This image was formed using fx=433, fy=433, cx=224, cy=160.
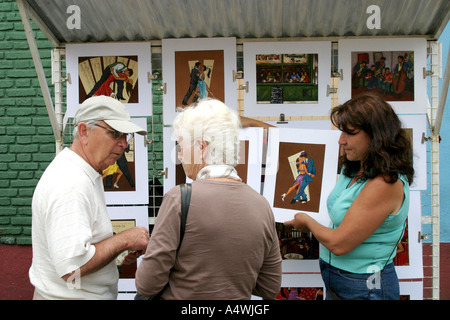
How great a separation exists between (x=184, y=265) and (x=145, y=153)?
142 cm

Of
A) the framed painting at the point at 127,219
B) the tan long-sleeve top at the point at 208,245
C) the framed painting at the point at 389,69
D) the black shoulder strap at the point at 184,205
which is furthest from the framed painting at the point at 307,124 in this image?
the black shoulder strap at the point at 184,205

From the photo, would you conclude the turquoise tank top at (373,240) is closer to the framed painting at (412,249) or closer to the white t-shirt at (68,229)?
the framed painting at (412,249)

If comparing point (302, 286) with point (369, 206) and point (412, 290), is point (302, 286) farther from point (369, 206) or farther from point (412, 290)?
point (369, 206)

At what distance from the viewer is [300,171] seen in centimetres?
252

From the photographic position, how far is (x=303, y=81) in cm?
267

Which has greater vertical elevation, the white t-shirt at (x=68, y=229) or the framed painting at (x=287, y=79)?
the framed painting at (x=287, y=79)

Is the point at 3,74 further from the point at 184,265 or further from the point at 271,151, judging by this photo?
the point at 184,265

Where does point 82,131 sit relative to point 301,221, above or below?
above

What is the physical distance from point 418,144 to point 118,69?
191 cm

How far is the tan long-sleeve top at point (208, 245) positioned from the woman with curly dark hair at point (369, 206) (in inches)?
18.9

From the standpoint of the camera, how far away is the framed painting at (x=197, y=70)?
2.67 metres

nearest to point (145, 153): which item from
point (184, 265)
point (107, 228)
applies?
point (107, 228)

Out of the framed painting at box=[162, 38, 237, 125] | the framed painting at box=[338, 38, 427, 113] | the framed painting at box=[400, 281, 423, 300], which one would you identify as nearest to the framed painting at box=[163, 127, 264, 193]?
the framed painting at box=[162, 38, 237, 125]

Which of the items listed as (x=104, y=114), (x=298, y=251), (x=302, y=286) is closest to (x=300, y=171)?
(x=298, y=251)
